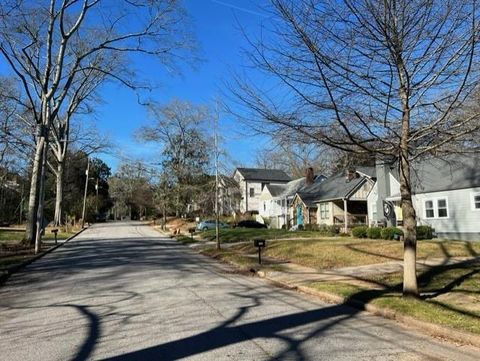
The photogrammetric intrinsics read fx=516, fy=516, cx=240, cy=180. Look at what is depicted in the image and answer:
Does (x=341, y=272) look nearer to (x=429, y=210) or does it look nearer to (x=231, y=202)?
(x=429, y=210)

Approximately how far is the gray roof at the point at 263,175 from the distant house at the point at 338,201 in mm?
25443

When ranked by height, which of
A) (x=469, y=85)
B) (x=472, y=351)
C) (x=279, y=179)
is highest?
(x=279, y=179)

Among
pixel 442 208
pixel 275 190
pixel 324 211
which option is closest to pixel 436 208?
pixel 442 208

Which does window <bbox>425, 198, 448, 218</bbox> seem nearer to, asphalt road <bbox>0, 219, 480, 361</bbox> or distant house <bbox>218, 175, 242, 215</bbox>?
asphalt road <bbox>0, 219, 480, 361</bbox>

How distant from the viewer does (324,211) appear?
48.0 m

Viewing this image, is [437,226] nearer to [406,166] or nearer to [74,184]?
[406,166]

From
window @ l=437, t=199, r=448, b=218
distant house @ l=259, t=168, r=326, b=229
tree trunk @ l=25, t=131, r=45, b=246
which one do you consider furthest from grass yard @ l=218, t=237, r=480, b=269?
distant house @ l=259, t=168, r=326, b=229

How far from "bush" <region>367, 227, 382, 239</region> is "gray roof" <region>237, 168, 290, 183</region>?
50.3 m

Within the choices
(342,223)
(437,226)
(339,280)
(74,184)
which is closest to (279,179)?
(342,223)

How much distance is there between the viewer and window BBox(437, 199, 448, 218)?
94.0 feet

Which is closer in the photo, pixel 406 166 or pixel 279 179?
pixel 406 166

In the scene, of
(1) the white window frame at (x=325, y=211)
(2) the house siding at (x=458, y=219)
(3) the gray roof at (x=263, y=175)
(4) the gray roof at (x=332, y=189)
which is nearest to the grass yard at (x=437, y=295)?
(2) the house siding at (x=458, y=219)

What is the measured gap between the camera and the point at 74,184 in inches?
4028

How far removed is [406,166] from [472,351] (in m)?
4.01
